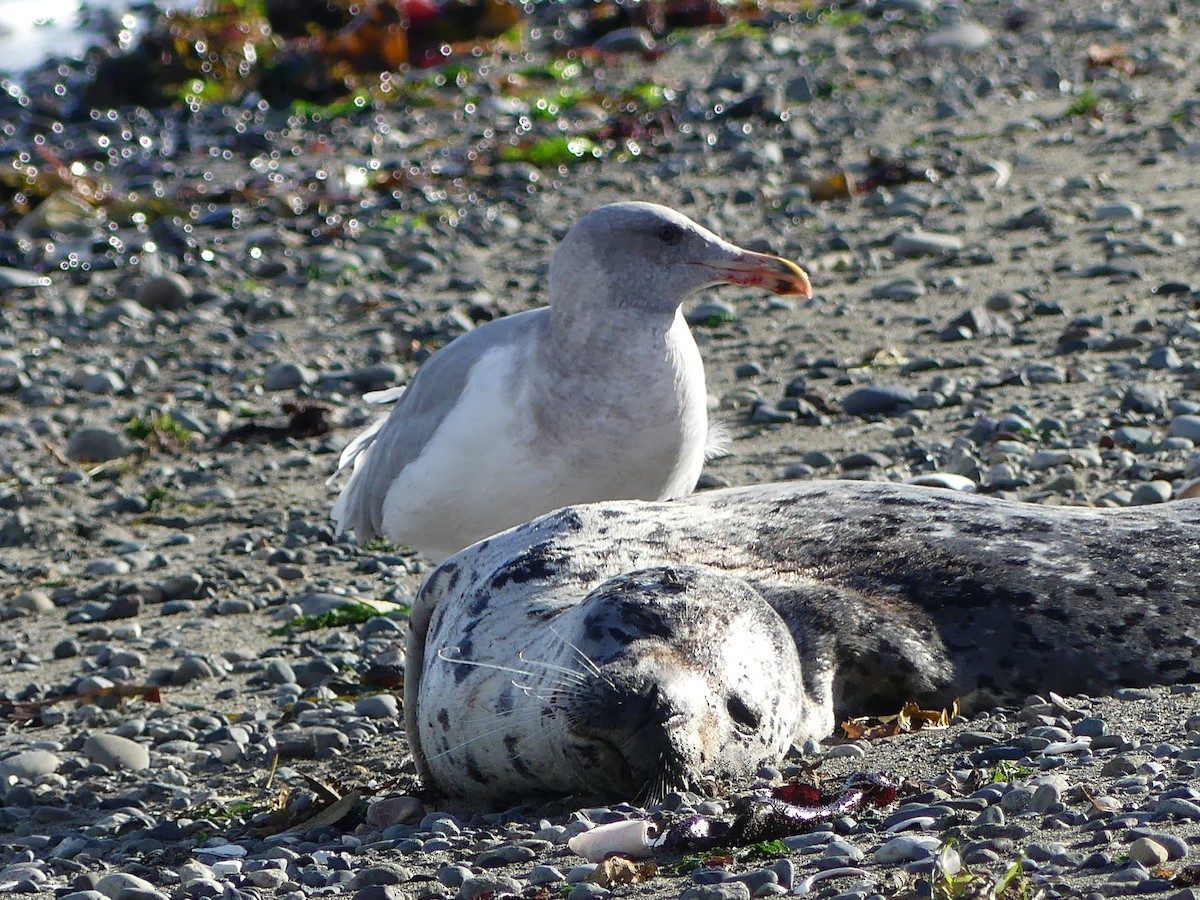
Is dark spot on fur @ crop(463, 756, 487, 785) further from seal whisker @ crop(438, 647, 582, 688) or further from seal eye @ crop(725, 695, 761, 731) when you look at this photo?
seal eye @ crop(725, 695, 761, 731)

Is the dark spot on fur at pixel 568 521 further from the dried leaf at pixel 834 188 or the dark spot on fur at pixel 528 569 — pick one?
the dried leaf at pixel 834 188

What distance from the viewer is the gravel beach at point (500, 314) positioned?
3.74m

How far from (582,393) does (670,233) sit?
0.64 meters

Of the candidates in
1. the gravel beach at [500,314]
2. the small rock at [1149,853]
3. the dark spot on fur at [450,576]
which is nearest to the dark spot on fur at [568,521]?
the dark spot on fur at [450,576]

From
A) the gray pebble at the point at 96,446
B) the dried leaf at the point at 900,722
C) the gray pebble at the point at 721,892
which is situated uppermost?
the gray pebble at the point at 721,892

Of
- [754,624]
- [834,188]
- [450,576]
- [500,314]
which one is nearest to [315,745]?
[450,576]

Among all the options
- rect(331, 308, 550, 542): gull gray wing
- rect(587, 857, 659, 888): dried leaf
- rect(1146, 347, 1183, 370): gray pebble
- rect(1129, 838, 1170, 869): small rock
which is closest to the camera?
rect(1129, 838, 1170, 869): small rock

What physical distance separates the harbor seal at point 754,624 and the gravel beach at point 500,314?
0.14 m

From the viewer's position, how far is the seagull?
536 centimetres

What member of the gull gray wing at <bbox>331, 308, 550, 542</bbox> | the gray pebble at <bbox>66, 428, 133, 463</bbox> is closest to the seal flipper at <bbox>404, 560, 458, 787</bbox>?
the gull gray wing at <bbox>331, 308, 550, 542</bbox>

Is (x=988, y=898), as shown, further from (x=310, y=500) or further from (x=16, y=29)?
(x=16, y=29)

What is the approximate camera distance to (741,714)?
3.86 m

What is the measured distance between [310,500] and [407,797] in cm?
357

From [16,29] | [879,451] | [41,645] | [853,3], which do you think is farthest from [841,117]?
[16,29]
